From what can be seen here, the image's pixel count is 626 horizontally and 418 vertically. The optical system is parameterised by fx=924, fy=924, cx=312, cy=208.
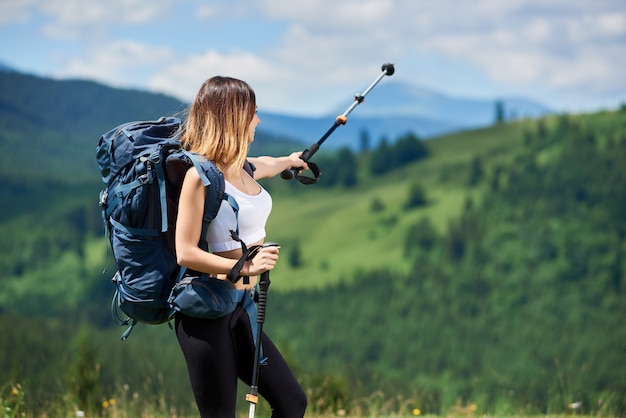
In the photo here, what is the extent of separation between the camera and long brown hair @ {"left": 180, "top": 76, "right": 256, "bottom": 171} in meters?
3.87

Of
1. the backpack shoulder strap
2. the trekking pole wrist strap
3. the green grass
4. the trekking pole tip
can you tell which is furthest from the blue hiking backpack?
the green grass

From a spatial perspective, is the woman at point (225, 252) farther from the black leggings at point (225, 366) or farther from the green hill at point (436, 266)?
the green hill at point (436, 266)

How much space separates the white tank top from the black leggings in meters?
0.29

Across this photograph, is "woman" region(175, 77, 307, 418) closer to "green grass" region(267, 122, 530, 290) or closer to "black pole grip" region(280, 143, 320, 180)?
"black pole grip" region(280, 143, 320, 180)

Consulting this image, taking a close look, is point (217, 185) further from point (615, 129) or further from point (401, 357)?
point (615, 129)

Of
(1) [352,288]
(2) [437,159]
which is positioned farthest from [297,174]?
(2) [437,159]

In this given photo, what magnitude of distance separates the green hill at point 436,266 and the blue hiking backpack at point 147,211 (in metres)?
89.8

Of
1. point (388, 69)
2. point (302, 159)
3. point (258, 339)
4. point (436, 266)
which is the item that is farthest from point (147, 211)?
point (436, 266)

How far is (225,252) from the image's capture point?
3.99 meters

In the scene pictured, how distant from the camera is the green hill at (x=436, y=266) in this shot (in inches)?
4643

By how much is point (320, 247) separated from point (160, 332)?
113 feet

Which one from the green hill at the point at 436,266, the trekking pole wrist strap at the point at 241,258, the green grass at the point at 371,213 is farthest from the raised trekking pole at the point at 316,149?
the green grass at the point at 371,213

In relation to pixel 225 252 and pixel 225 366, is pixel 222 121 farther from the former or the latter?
pixel 225 366

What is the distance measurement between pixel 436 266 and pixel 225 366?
5435 inches
